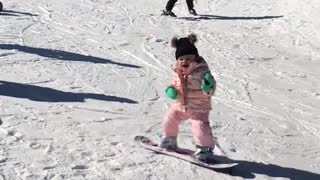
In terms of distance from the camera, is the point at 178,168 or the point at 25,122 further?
the point at 25,122

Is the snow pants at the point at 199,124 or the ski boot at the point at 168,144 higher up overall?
the snow pants at the point at 199,124

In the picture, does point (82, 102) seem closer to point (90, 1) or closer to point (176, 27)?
point (176, 27)

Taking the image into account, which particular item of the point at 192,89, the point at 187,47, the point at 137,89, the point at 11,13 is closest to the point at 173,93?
the point at 192,89

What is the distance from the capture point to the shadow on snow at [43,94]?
25.7ft

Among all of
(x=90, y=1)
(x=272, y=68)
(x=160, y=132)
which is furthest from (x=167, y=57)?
(x=90, y=1)

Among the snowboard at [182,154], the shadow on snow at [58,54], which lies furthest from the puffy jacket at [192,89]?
the shadow on snow at [58,54]

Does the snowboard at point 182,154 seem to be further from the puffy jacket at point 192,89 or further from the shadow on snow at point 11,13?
the shadow on snow at point 11,13

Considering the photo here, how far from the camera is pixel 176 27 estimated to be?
47.1 feet

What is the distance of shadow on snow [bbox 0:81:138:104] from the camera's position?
25.7 feet

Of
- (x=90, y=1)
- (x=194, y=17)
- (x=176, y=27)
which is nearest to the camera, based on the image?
(x=176, y=27)

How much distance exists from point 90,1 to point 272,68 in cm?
807

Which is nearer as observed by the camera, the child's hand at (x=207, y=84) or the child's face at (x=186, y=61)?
the child's hand at (x=207, y=84)

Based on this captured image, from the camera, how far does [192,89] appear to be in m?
5.56

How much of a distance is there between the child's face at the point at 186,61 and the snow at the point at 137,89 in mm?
973
